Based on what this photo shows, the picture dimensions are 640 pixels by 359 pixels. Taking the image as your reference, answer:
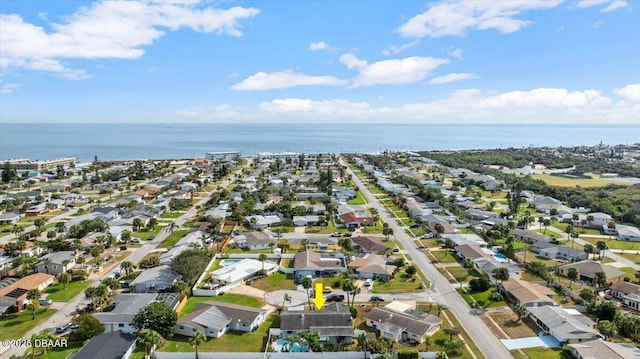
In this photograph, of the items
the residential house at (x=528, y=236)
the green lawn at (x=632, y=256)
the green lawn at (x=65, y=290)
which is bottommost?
the green lawn at (x=65, y=290)

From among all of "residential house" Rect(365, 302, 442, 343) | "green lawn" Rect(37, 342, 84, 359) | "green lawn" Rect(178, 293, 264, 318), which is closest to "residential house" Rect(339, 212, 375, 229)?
"green lawn" Rect(178, 293, 264, 318)

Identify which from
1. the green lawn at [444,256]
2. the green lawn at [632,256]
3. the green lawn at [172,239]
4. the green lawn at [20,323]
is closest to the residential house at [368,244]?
the green lawn at [444,256]

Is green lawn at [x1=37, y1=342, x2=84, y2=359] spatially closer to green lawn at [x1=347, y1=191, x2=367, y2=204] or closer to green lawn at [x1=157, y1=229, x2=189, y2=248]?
green lawn at [x1=157, y1=229, x2=189, y2=248]

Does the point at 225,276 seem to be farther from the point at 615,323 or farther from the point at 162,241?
the point at 615,323

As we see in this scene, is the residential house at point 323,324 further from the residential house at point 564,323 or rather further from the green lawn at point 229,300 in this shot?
the residential house at point 564,323

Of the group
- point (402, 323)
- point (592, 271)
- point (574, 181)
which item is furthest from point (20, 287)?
point (574, 181)

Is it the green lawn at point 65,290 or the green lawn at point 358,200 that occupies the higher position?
the green lawn at point 358,200
